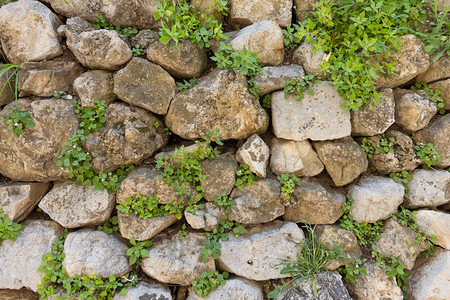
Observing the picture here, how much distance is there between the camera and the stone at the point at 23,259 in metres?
2.92

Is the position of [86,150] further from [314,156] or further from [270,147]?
[314,156]

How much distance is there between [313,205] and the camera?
310 cm

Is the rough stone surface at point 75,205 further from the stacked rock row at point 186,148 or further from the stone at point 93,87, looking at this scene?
the stone at point 93,87

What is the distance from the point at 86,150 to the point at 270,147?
73.4 inches

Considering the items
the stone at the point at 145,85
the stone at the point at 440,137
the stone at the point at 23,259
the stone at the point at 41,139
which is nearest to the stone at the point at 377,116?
the stone at the point at 440,137

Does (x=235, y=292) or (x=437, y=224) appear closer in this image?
(x=235, y=292)

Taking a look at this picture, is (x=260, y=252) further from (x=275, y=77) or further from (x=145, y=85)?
(x=145, y=85)

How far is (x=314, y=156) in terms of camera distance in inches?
124

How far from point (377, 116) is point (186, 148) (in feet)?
6.53

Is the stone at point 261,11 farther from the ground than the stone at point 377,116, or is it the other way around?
the stone at point 261,11

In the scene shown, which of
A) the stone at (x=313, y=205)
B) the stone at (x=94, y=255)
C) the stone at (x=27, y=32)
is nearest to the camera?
the stone at (x=94, y=255)

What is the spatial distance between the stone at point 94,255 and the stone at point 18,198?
57 cm

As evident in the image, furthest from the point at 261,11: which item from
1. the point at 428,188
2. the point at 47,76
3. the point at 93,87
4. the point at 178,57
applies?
the point at 428,188

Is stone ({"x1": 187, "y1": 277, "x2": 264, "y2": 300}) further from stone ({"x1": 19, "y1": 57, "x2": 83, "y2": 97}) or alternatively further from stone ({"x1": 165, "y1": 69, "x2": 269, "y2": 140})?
stone ({"x1": 19, "y1": 57, "x2": 83, "y2": 97})
